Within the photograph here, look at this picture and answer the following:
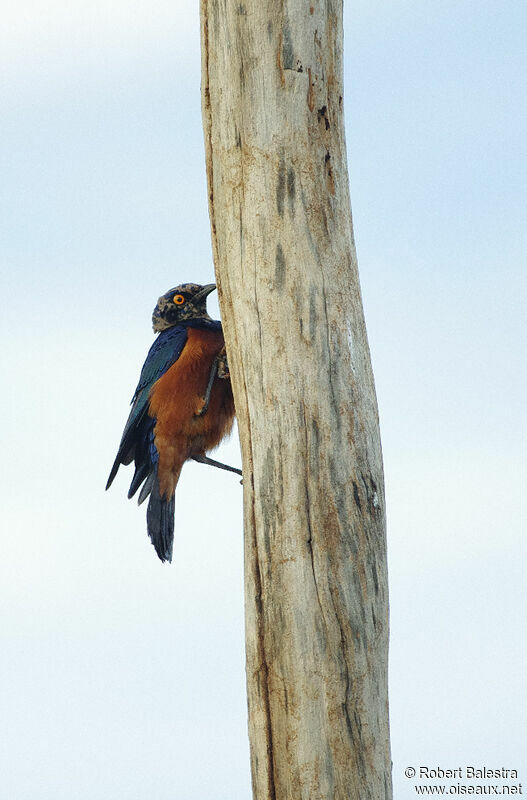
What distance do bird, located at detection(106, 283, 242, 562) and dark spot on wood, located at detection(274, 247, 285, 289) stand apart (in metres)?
1.32

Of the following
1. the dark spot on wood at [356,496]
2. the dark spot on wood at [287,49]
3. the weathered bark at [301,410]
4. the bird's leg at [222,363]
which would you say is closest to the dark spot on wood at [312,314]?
the weathered bark at [301,410]

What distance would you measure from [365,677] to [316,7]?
2.69m

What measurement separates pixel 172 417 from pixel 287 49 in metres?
2.11

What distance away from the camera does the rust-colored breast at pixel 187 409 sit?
501cm

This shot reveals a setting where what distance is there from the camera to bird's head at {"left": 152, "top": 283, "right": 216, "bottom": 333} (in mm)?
5363

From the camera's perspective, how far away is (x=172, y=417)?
16.5ft

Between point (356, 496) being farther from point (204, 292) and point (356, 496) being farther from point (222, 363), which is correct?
point (204, 292)

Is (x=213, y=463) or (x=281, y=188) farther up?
(x=281, y=188)

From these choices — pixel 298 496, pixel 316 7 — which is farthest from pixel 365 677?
pixel 316 7

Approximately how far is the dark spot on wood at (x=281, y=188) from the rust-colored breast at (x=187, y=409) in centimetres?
147

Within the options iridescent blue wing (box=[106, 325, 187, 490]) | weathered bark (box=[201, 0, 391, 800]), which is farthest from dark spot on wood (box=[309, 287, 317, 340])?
iridescent blue wing (box=[106, 325, 187, 490])

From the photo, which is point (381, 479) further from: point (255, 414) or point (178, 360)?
point (178, 360)

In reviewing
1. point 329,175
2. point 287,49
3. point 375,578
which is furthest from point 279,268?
point 375,578

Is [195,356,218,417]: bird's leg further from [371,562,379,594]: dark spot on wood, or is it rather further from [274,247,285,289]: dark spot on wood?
[371,562,379,594]: dark spot on wood
